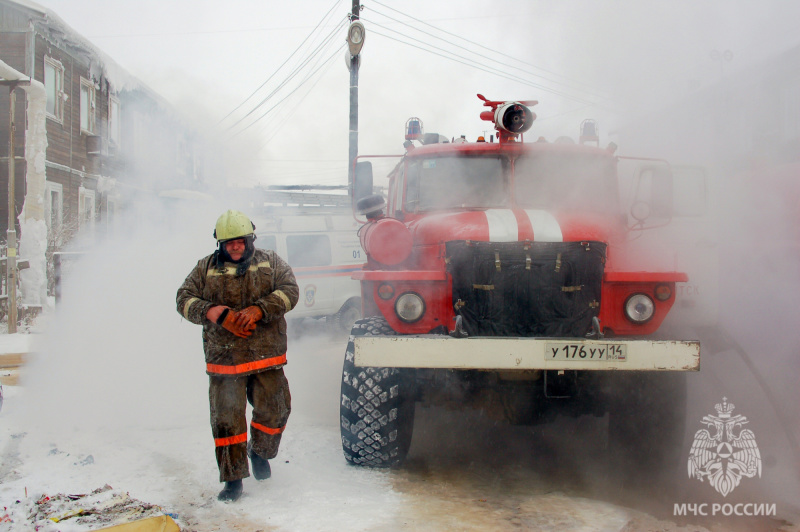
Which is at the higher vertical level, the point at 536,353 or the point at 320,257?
the point at 320,257

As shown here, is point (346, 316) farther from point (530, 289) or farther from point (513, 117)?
point (530, 289)

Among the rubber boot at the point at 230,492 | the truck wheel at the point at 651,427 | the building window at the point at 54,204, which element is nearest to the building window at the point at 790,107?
the truck wheel at the point at 651,427

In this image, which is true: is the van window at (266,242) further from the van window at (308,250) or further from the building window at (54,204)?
the building window at (54,204)

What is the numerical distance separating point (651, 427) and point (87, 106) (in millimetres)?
18470

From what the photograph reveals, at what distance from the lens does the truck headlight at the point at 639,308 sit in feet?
14.0

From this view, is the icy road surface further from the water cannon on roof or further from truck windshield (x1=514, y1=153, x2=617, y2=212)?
the water cannon on roof

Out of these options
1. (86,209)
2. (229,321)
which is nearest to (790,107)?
(229,321)

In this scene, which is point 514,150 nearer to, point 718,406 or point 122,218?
point 718,406

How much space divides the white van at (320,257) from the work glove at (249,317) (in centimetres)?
643

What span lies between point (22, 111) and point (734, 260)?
14.8 m

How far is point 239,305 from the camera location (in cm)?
398


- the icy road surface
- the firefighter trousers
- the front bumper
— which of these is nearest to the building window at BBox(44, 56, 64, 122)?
the icy road surface

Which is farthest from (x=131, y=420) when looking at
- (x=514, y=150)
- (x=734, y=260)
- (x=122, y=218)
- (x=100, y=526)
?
(x=122, y=218)

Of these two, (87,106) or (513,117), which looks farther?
(87,106)
